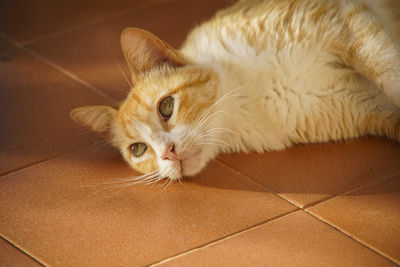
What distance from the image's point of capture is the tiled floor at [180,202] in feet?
6.44

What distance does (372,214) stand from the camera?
6.73 feet

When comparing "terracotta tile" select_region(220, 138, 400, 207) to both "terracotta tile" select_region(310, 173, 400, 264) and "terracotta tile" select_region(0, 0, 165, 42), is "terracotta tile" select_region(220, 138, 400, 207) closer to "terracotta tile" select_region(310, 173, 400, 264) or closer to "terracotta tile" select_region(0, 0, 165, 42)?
"terracotta tile" select_region(310, 173, 400, 264)

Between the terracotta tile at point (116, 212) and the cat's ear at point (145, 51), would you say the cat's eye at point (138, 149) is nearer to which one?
the terracotta tile at point (116, 212)

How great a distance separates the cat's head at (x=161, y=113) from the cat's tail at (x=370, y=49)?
52 cm

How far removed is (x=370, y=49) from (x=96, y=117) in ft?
3.50

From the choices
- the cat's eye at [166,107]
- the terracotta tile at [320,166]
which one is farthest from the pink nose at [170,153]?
the terracotta tile at [320,166]

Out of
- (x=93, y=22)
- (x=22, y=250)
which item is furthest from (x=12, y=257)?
Answer: (x=93, y=22)

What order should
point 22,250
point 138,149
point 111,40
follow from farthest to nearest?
point 111,40, point 138,149, point 22,250

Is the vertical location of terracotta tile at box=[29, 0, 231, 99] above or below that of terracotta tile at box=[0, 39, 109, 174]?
above

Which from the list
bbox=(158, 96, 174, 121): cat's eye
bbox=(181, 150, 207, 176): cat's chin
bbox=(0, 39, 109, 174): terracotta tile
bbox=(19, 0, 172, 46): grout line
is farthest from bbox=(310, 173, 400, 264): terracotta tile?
bbox=(19, 0, 172, 46): grout line

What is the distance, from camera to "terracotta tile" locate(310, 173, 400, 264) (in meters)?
1.93

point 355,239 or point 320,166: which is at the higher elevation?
point 320,166

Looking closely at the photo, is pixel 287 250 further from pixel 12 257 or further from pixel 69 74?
pixel 69 74

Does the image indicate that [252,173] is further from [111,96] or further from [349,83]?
[111,96]
